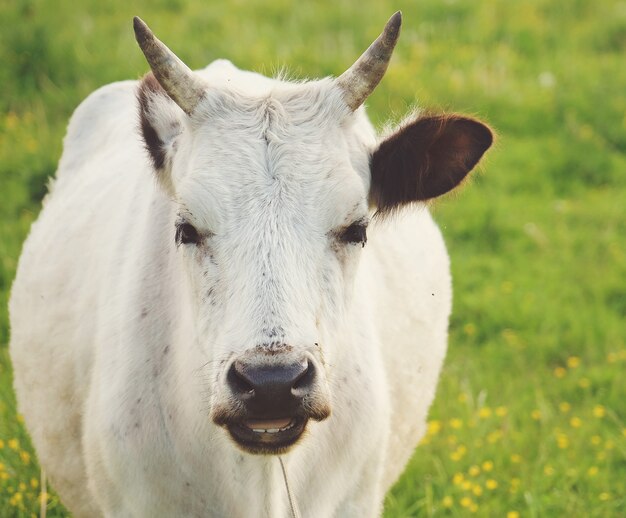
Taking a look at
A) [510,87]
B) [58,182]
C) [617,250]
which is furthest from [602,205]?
[58,182]

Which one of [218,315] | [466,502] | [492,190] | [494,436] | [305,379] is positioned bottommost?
[492,190]

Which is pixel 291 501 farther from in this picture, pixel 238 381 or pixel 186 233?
pixel 186 233

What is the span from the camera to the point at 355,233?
3.20 metres

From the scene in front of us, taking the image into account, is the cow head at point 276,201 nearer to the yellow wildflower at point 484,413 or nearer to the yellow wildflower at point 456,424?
the yellow wildflower at point 456,424

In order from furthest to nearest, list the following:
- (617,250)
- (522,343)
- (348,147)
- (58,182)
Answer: (617,250)
(522,343)
(58,182)
(348,147)

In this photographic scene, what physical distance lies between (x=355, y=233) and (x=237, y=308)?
1.68 feet

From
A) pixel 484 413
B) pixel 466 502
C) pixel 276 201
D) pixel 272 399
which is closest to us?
pixel 272 399

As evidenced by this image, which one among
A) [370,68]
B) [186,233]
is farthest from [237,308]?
[370,68]

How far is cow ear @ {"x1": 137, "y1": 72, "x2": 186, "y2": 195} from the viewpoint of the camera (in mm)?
3392

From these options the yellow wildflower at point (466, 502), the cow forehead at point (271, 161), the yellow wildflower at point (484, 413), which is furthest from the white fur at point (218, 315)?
the yellow wildflower at point (484, 413)

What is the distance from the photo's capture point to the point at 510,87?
8.62 meters

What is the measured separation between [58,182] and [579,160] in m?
4.47

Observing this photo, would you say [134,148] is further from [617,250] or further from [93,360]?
[617,250]

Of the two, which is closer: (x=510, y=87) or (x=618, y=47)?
(x=510, y=87)
